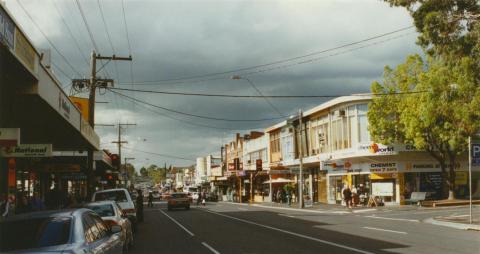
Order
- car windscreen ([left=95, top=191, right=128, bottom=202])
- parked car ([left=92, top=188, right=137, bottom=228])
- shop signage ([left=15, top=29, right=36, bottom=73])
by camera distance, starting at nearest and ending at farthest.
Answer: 1. shop signage ([left=15, top=29, right=36, bottom=73])
2. parked car ([left=92, top=188, right=137, bottom=228])
3. car windscreen ([left=95, top=191, right=128, bottom=202])

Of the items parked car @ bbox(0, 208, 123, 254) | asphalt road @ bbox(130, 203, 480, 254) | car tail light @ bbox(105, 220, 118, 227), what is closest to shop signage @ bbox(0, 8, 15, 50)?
parked car @ bbox(0, 208, 123, 254)

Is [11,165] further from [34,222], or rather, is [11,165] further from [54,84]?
[34,222]

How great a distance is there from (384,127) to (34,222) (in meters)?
33.7

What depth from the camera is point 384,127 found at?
3809cm

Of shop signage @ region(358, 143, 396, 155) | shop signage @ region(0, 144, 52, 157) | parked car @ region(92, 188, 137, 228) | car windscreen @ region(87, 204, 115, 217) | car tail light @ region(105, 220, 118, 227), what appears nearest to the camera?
car tail light @ region(105, 220, 118, 227)

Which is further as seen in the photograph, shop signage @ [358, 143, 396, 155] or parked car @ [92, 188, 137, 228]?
shop signage @ [358, 143, 396, 155]

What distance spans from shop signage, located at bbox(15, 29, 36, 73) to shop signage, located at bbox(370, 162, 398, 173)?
110ft

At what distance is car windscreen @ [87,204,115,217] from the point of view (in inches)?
556

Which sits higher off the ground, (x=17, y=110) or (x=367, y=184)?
(x=17, y=110)

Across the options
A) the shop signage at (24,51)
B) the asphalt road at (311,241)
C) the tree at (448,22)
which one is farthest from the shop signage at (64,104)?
the tree at (448,22)

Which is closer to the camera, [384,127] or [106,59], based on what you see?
[106,59]

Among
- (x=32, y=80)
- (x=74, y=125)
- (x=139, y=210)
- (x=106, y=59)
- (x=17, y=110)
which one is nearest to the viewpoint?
(x=32, y=80)

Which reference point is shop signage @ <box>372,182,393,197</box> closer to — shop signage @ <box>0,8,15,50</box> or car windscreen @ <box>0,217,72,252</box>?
shop signage @ <box>0,8,15,50</box>

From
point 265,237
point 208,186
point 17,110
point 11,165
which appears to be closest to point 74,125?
point 17,110
